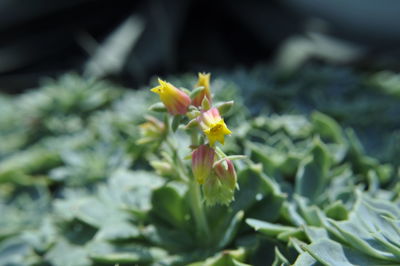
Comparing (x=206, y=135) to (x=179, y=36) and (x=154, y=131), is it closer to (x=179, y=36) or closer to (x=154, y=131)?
(x=154, y=131)

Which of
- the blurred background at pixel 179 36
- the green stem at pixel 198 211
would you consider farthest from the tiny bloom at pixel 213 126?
the blurred background at pixel 179 36

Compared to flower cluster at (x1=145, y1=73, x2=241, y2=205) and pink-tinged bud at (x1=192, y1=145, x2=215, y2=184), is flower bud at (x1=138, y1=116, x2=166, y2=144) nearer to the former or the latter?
flower cluster at (x1=145, y1=73, x2=241, y2=205)

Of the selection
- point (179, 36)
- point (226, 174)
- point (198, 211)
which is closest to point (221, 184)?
point (226, 174)

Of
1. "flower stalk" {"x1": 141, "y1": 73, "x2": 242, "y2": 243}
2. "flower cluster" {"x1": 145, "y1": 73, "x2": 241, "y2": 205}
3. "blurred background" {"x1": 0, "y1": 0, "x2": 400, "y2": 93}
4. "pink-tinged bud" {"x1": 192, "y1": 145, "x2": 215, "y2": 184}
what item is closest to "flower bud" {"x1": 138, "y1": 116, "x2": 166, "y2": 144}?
"flower stalk" {"x1": 141, "y1": 73, "x2": 242, "y2": 243}

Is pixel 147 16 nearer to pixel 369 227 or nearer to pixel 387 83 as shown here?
pixel 387 83

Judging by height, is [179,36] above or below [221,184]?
above

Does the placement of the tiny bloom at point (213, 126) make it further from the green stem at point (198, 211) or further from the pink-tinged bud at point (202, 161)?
the green stem at point (198, 211)
